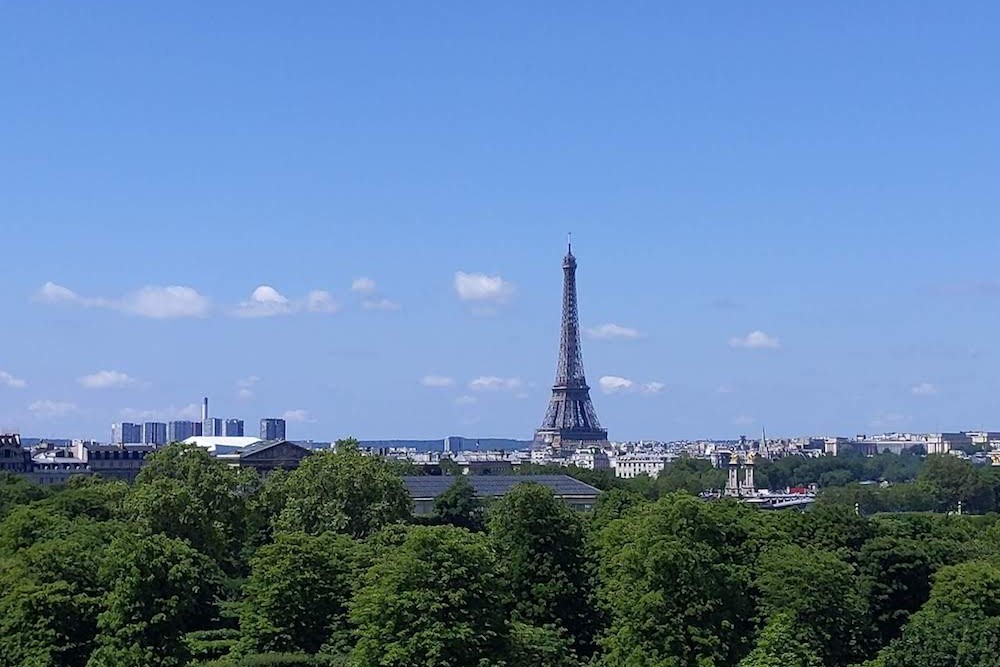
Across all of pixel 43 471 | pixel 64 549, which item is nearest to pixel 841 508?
pixel 64 549

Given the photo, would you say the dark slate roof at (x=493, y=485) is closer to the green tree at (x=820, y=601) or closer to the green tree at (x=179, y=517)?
the green tree at (x=179, y=517)

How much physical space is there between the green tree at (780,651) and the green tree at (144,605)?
15.9 meters

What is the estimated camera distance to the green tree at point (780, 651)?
39.2 m

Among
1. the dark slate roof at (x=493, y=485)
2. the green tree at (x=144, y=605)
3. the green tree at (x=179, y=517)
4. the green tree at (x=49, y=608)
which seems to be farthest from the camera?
the dark slate roof at (x=493, y=485)

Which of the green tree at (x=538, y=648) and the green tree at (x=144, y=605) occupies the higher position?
the green tree at (x=144, y=605)

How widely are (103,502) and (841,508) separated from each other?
3460cm

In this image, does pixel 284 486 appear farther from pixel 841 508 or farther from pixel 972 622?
pixel 972 622

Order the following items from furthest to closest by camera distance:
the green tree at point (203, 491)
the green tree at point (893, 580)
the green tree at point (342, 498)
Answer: the green tree at point (342, 498)
the green tree at point (203, 491)
the green tree at point (893, 580)

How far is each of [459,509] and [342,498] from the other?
636 inches

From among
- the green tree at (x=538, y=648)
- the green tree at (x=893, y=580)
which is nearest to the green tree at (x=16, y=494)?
the green tree at (x=538, y=648)

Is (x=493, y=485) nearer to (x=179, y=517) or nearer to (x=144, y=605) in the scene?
(x=179, y=517)

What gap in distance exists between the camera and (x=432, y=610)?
1533 inches

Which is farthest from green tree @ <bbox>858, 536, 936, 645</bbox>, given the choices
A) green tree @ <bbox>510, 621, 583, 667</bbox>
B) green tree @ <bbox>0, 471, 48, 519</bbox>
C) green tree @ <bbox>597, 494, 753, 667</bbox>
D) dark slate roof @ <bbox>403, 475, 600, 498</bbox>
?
dark slate roof @ <bbox>403, 475, 600, 498</bbox>

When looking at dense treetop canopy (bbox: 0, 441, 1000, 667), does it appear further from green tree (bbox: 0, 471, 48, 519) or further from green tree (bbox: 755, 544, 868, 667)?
green tree (bbox: 0, 471, 48, 519)
